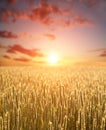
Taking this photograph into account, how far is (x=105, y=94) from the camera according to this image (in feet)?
14.9

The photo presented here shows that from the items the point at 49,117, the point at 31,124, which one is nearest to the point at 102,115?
the point at 49,117

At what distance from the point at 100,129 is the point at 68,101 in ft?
3.51

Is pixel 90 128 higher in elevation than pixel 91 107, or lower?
lower

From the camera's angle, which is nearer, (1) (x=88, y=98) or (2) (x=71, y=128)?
(2) (x=71, y=128)

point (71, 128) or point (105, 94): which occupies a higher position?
point (105, 94)

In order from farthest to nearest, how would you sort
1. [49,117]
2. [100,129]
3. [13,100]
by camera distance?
[13,100] < [49,117] < [100,129]

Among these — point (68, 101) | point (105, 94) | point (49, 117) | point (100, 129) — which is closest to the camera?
point (100, 129)

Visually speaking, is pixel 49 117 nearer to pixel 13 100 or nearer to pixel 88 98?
pixel 13 100

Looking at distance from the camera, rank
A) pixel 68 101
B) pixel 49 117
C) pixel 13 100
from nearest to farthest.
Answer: pixel 49 117, pixel 13 100, pixel 68 101

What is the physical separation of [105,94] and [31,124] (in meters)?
1.77

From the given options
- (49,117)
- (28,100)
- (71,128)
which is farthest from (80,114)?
(28,100)

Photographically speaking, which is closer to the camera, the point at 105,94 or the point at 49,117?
the point at 49,117

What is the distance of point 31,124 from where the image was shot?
3.32 meters

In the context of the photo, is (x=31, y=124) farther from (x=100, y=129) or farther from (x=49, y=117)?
(x=100, y=129)
